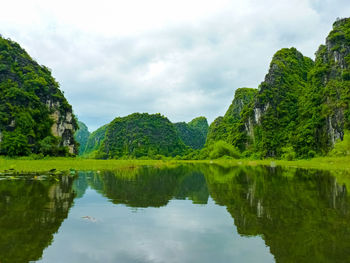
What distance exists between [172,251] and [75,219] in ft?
15.9

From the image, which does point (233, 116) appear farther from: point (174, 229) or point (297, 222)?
point (174, 229)

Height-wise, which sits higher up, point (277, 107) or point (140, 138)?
point (277, 107)

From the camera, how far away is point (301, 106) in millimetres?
101000

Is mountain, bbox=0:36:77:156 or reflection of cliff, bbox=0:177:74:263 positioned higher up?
mountain, bbox=0:36:77:156

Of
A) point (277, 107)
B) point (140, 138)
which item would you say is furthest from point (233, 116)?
point (140, 138)

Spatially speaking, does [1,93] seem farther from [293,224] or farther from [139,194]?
[293,224]

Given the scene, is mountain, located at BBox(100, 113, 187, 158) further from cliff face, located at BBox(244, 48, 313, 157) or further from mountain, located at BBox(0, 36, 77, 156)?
mountain, located at BBox(0, 36, 77, 156)

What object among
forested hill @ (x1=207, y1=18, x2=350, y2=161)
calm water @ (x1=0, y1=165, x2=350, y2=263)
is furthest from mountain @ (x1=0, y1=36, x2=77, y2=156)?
forested hill @ (x1=207, y1=18, x2=350, y2=161)

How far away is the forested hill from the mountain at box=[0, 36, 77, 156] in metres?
66.6

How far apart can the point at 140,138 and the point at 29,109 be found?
98.8 m

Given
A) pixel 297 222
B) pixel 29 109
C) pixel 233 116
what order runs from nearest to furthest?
1. pixel 297 222
2. pixel 29 109
3. pixel 233 116

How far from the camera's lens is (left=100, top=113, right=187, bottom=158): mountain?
156975 mm

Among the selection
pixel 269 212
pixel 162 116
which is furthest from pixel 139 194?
pixel 162 116

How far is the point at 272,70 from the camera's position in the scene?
387 feet
